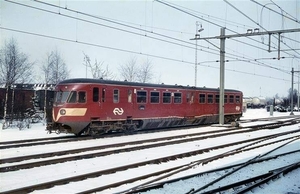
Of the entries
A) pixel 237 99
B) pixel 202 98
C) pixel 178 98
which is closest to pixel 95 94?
pixel 178 98

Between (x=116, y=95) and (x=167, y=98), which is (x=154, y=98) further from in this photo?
(x=116, y=95)

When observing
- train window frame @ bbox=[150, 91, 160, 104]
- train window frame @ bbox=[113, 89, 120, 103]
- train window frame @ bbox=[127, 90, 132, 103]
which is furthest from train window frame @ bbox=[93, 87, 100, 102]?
train window frame @ bbox=[150, 91, 160, 104]

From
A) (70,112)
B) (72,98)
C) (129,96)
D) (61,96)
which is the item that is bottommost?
(70,112)

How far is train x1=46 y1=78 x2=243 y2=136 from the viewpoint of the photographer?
1739 cm

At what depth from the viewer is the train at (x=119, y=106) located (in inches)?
685

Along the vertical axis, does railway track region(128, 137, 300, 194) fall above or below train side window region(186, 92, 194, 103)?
below

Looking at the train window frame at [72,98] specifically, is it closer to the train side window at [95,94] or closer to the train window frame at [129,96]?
the train side window at [95,94]

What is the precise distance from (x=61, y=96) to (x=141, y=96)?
16.8ft

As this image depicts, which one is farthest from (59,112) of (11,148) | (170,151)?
(170,151)

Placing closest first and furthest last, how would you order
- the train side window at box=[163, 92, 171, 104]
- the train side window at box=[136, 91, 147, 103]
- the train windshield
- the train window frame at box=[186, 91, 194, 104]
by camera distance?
1. the train windshield
2. the train side window at box=[136, 91, 147, 103]
3. the train side window at box=[163, 92, 171, 104]
4. the train window frame at box=[186, 91, 194, 104]

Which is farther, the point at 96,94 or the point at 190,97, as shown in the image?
the point at 190,97

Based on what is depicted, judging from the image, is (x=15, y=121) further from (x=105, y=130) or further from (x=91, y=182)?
(x=91, y=182)

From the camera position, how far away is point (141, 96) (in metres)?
20.7

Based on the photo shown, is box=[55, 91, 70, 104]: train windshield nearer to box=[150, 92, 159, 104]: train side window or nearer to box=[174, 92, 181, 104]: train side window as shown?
box=[150, 92, 159, 104]: train side window
